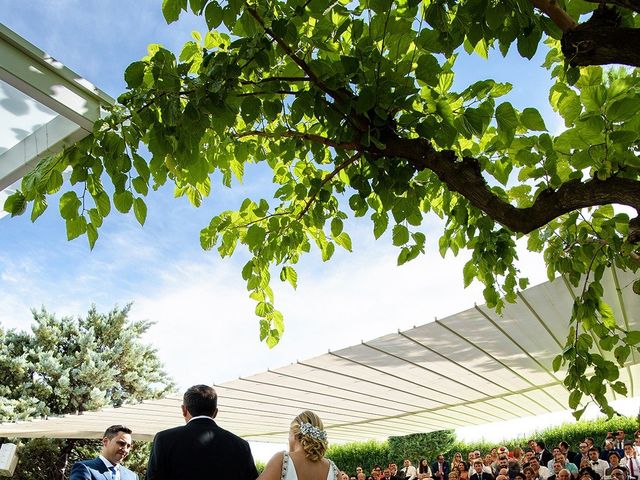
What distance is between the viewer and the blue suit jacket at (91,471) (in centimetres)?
436

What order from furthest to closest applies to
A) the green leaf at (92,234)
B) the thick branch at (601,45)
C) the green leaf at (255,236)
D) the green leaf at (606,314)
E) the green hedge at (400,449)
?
1. the green hedge at (400,449)
2. the green leaf at (255,236)
3. the green leaf at (606,314)
4. the green leaf at (92,234)
5. the thick branch at (601,45)

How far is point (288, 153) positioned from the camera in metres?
2.94

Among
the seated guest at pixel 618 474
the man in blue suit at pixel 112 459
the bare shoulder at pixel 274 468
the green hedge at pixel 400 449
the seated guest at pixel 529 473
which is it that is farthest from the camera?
the green hedge at pixel 400 449

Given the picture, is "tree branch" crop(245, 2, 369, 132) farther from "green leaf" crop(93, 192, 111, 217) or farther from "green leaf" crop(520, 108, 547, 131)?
"green leaf" crop(93, 192, 111, 217)

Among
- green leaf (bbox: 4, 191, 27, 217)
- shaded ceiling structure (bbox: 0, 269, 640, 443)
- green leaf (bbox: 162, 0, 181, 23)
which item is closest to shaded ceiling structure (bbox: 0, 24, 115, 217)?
green leaf (bbox: 4, 191, 27, 217)

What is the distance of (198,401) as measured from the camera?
130 inches

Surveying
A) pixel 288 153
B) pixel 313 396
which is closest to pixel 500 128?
pixel 288 153

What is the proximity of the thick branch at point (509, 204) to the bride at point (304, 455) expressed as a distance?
2.17 meters

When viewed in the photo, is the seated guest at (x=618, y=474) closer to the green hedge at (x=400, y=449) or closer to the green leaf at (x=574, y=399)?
the green leaf at (x=574, y=399)

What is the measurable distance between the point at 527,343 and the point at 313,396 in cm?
549

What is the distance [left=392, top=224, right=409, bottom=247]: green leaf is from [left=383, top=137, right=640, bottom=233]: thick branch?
34.6 inches

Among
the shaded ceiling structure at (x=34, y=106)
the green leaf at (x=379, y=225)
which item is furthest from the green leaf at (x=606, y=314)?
the shaded ceiling structure at (x=34, y=106)

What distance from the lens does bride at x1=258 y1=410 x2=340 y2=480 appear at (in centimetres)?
361

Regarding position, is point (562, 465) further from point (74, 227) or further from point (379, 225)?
point (74, 227)
